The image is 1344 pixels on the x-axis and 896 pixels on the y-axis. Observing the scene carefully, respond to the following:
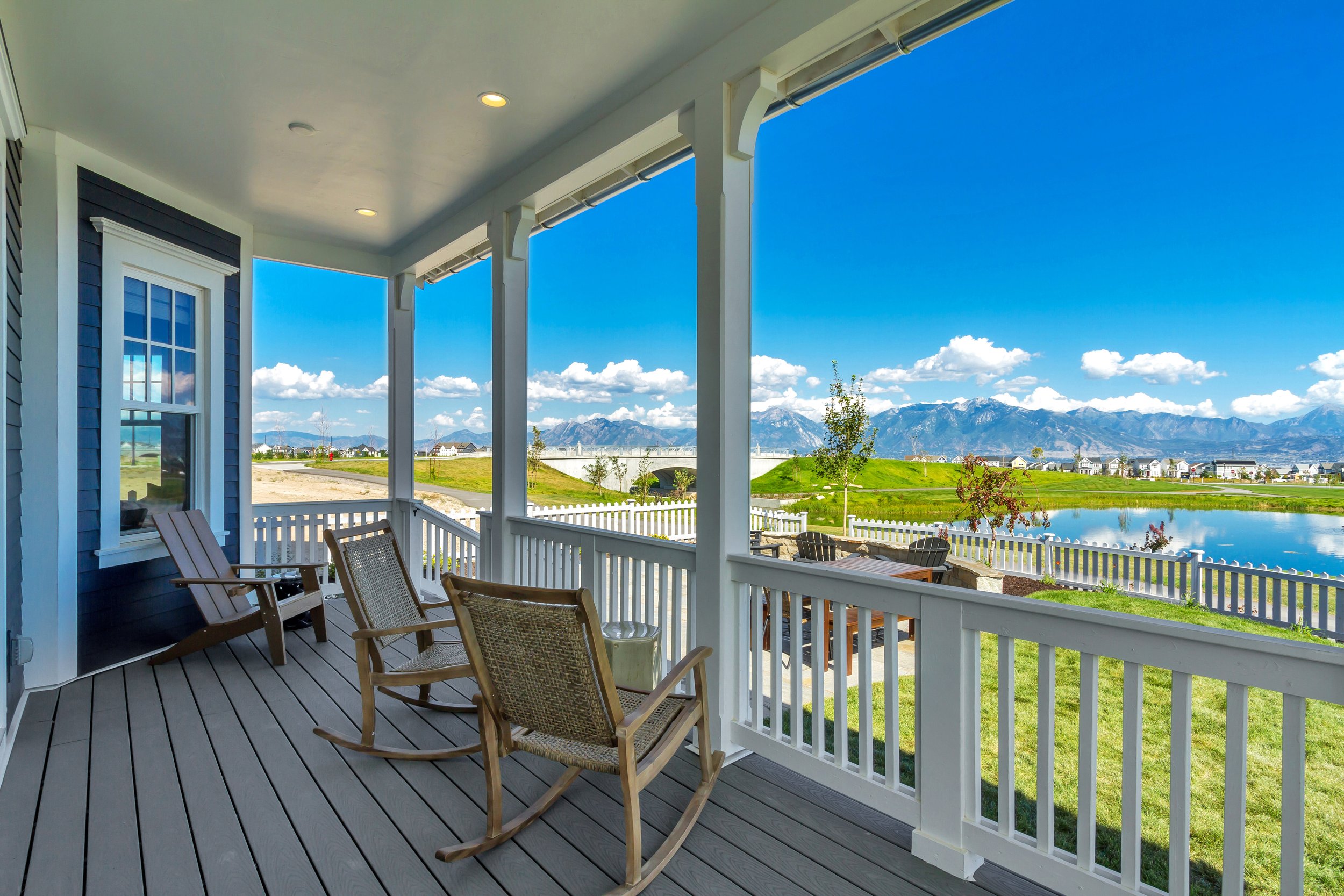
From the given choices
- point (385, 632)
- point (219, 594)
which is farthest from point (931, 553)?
point (219, 594)

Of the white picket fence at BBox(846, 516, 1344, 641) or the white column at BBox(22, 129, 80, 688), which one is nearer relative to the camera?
the white picket fence at BBox(846, 516, 1344, 641)

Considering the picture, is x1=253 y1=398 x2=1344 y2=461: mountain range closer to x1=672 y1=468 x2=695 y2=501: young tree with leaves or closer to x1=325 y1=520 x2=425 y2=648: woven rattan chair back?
x1=672 y1=468 x2=695 y2=501: young tree with leaves

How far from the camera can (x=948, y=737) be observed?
2023 mm

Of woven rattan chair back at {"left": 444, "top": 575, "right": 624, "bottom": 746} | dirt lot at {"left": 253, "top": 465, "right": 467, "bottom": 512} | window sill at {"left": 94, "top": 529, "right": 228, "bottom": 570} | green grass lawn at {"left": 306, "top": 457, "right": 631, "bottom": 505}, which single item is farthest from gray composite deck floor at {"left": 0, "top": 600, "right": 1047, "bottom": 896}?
dirt lot at {"left": 253, "top": 465, "right": 467, "bottom": 512}

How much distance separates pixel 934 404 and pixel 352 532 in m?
6.05

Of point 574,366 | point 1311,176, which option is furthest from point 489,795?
point 574,366

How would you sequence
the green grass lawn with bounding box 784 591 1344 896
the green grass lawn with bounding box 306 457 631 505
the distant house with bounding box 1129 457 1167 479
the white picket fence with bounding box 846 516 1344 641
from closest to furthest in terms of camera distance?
the green grass lawn with bounding box 784 591 1344 896, the white picket fence with bounding box 846 516 1344 641, the distant house with bounding box 1129 457 1167 479, the green grass lawn with bounding box 306 457 631 505

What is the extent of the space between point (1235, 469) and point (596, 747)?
10.4 ft

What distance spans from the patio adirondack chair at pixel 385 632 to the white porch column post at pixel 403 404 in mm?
2820

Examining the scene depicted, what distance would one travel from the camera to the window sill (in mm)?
3959

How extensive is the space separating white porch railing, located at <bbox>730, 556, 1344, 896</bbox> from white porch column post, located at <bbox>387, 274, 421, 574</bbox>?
4.29m

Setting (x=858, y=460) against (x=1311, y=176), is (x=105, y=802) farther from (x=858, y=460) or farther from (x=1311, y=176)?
(x=1311, y=176)

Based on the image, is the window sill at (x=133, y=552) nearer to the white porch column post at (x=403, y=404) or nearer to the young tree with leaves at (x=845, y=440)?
the white porch column post at (x=403, y=404)

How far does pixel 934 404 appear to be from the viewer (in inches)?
283
